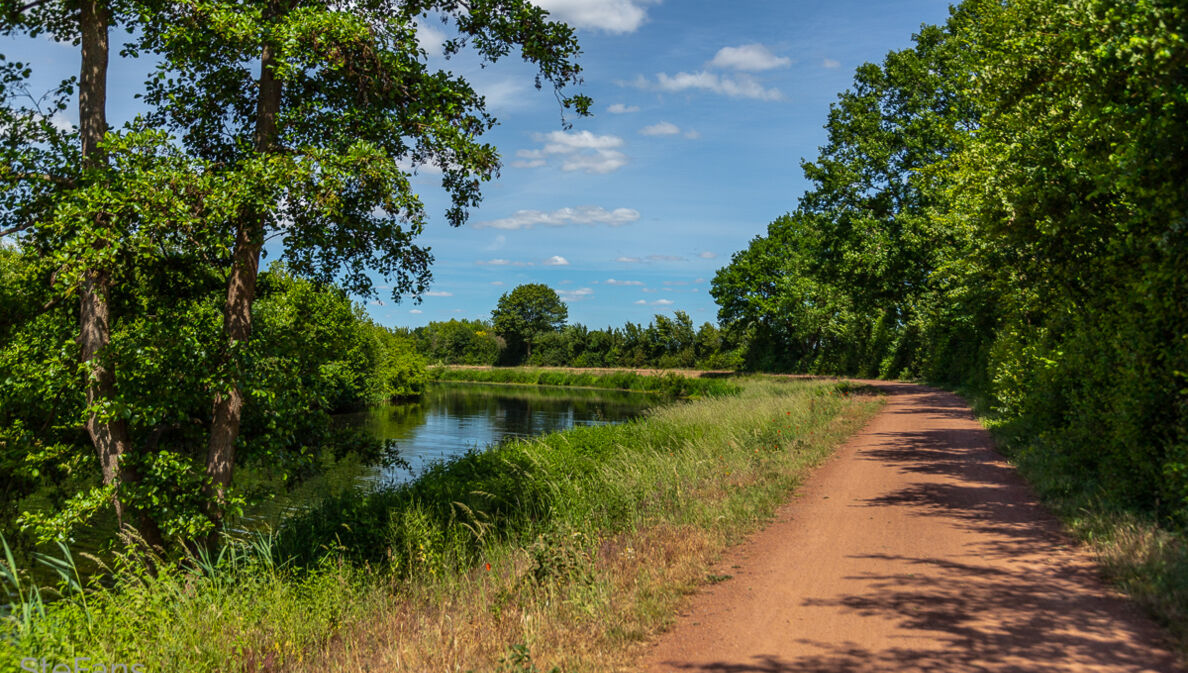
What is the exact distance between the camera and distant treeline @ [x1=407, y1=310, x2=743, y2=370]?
263 feet

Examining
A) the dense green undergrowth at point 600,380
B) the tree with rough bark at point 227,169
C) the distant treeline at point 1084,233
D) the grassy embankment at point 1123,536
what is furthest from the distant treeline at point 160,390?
the dense green undergrowth at point 600,380

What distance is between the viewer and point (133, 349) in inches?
342

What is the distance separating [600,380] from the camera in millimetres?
72625

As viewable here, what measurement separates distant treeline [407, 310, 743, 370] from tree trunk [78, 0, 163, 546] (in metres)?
64.4

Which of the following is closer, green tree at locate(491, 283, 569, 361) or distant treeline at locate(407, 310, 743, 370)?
distant treeline at locate(407, 310, 743, 370)

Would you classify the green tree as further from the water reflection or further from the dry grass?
the dry grass

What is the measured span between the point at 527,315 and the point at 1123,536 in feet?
350

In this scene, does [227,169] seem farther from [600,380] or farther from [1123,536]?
[600,380]

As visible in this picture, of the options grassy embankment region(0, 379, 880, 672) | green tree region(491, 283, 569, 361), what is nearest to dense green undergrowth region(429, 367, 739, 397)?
green tree region(491, 283, 569, 361)

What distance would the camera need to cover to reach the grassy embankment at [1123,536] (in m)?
5.09

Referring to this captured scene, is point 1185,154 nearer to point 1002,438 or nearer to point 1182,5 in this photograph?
point 1182,5

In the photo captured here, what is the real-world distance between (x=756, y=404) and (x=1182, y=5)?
16113 millimetres

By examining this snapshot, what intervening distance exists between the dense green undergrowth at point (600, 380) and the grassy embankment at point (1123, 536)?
30.7 meters

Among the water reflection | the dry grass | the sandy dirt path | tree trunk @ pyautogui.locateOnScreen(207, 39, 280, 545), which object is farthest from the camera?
the water reflection
